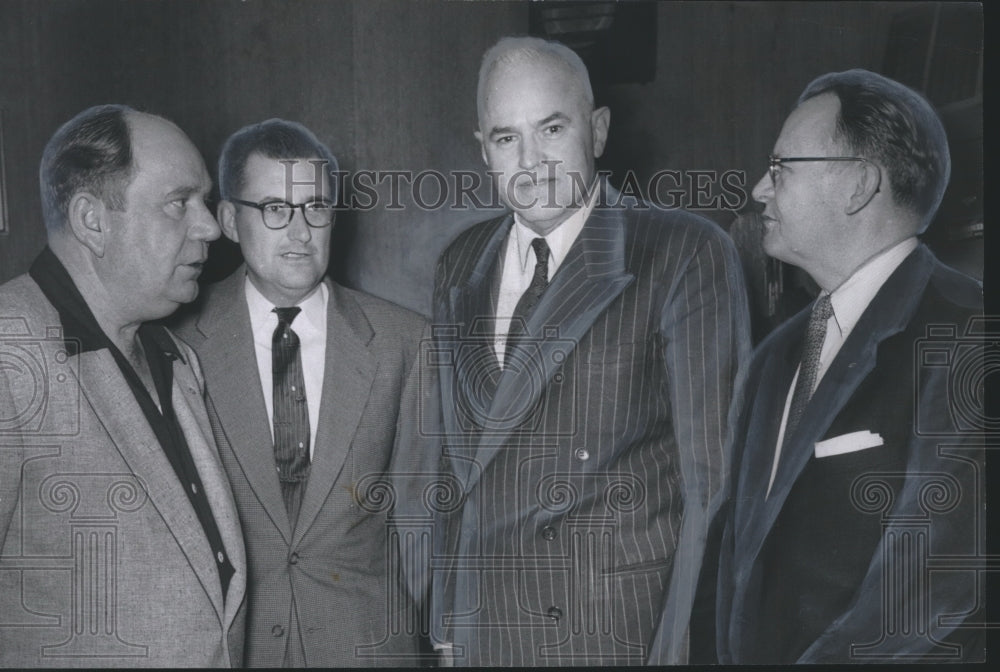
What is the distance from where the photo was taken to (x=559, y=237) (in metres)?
3.12

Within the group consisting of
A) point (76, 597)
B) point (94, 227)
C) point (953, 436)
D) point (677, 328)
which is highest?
point (94, 227)

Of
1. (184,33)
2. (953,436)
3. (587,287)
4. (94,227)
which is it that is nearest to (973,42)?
(953,436)

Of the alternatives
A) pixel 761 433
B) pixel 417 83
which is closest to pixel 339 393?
pixel 417 83

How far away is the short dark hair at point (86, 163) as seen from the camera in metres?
3.02

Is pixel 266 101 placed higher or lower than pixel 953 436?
higher

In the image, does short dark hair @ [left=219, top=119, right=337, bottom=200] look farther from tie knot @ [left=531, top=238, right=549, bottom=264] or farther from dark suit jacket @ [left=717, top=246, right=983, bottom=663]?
dark suit jacket @ [left=717, top=246, right=983, bottom=663]

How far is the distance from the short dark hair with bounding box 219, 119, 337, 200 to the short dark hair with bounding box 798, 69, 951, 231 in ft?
4.22

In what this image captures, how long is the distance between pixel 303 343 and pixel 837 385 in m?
1.36

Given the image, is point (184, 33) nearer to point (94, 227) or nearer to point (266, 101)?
point (266, 101)

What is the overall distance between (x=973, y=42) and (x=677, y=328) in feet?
3.87

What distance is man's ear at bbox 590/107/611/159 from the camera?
315 cm

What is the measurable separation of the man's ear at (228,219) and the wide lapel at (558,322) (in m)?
0.78

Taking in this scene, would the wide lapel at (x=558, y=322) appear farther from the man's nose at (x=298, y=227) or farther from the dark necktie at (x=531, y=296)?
the man's nose at (x=298, y=227)

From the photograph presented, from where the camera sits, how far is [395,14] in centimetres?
323
